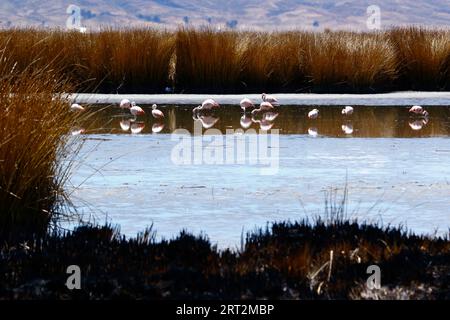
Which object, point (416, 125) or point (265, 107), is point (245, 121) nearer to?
point (265, 107)

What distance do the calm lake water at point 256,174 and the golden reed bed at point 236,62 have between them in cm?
483

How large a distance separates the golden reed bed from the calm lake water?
15.8 ft

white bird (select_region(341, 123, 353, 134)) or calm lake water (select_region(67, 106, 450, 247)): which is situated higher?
white bird (select_region(341, 123, 353, 134))

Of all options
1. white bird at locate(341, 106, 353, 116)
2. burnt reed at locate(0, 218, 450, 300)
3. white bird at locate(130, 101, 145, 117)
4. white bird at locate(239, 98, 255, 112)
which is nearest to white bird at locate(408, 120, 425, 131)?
white bird at locate(341, 106, 353, 116)

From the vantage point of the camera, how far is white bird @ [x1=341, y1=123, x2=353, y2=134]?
14500 mm

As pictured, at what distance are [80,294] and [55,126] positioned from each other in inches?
86.6

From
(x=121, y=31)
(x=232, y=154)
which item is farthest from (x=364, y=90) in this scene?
(x=232, y=154)

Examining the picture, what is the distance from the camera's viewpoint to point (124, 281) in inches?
240

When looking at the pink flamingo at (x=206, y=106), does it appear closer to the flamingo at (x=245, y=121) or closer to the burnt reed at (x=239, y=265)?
the flamingo at (x=245, y=121)

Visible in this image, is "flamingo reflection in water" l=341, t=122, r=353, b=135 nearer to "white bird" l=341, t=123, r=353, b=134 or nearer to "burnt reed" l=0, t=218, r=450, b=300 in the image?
"white bird" l=341, t=123, r=353, b=134

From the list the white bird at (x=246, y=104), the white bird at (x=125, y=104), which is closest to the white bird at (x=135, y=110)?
the white bird at (x=125, y=104)

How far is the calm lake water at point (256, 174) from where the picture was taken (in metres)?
8.32

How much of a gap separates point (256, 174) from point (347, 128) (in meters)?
4.60
